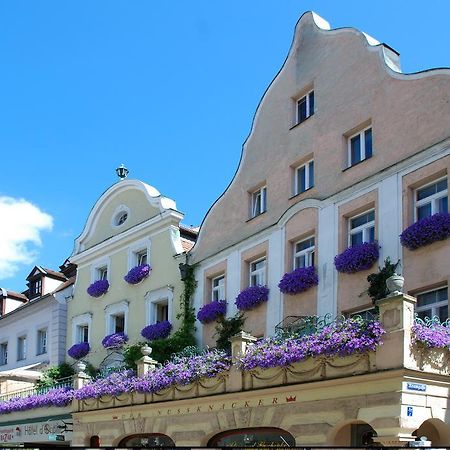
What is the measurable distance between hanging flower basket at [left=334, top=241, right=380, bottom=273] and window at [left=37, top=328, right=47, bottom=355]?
19.2m

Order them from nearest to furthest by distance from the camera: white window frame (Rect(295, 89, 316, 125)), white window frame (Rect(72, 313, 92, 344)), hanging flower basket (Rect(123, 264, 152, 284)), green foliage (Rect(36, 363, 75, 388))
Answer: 1. white window frame (Rect(295, 89, 316, 125))
2. hanging flower basket (Rect(123, 264, 152, 284))
3. green foliage (Rect(36, 363, 75, 388))
4. white window frame (Rect(72, 313, 92, 344))

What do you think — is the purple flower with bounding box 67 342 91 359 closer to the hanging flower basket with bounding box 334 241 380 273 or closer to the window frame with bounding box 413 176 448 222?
the hanging flower basket with bounding box 334 241 380 273

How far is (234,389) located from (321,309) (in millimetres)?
3310

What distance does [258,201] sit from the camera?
24094 millimetres

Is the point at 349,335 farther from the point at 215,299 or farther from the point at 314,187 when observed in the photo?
the point at 215,299

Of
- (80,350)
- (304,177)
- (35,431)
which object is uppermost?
(304,177)

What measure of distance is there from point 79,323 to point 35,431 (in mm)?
5173

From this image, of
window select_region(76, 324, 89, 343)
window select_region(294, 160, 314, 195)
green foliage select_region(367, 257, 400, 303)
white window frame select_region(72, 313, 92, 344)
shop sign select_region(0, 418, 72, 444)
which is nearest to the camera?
green foliage select_region(367, 257, 400, 303)

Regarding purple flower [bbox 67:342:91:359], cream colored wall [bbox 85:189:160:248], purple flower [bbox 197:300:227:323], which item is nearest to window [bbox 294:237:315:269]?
purple flower [bbox 197:300:227:323]

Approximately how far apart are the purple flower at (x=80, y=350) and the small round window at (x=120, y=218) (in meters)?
5.16

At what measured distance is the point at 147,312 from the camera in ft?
89.9

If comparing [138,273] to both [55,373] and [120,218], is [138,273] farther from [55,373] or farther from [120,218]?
[55,373]

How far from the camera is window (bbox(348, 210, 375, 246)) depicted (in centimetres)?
1934

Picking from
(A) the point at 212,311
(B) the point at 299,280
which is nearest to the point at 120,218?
(A) the point at 212,311
